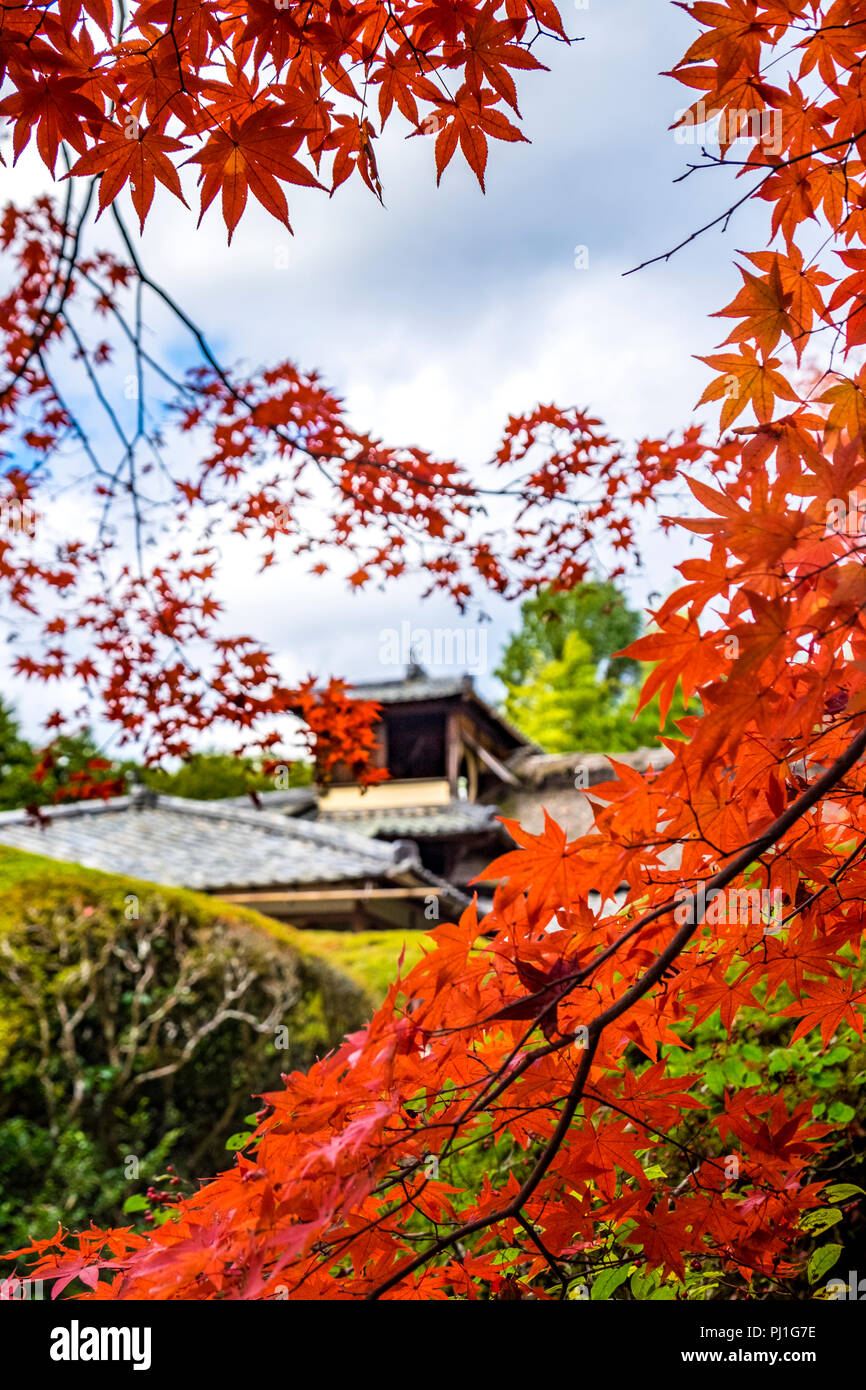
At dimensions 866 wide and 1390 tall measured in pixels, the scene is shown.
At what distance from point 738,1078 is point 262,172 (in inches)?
80.8

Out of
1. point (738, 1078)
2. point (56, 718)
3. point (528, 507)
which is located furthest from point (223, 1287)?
point (56, 718)

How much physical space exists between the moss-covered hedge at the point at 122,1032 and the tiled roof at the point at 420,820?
7534mm

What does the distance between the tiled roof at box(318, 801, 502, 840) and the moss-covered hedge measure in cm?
753

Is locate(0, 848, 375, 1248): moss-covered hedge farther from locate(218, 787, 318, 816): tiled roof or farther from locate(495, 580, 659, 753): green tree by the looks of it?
locate(495, 580, 659, 753): green tree

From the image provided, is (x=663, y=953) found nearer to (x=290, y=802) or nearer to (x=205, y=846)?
(x=205, y=846)

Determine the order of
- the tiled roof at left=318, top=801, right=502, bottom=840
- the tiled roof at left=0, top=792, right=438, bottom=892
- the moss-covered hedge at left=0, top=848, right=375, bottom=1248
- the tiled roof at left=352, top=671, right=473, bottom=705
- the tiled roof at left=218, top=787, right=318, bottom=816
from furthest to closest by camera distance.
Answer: the tiled roof at left=218, top=787, right=318, bottom=816, the tiled roof at left=352, top=671, right=473, bottom=705, the tiled roof at left=318, top=801, right=502, bottom=840, the tiled roof at left=0, top=792, right=438, bottom=892, the moss-covered hedge at left=0, top=848, right=375, bottom=1248

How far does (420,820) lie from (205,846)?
3.90 m

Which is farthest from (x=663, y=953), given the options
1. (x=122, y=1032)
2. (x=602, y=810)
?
(x=122, y=1032)

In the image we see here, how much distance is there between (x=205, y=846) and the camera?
38.0ft

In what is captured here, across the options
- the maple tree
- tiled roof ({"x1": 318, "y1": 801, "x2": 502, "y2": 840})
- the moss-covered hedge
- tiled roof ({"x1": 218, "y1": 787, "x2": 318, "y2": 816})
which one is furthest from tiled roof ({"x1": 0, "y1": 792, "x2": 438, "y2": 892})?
the maple tree

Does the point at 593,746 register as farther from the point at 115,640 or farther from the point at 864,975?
the point at 864,975

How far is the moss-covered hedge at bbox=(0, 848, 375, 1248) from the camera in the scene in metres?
4.68

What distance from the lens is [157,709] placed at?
4.78 meters

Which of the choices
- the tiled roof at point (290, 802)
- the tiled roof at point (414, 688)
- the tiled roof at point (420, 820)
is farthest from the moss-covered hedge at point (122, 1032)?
the tiled roof at point (290, 802)
